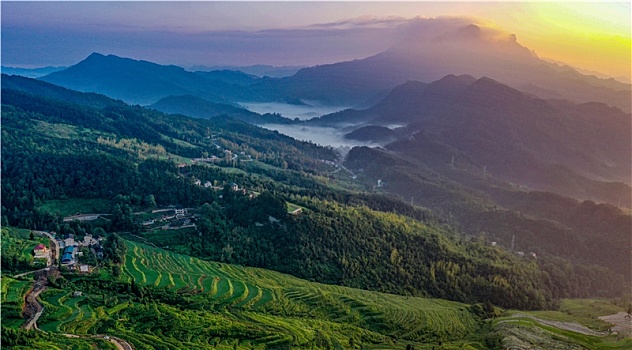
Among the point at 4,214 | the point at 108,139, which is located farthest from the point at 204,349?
the point at 108,139

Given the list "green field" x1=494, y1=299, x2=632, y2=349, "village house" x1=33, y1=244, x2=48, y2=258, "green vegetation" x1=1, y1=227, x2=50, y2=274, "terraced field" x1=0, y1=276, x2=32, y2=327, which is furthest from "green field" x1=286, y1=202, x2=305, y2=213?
"terraced field" x1=0, y1=276, x2=32, y2=327

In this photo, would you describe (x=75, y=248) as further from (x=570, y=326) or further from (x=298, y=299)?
(x=570, y=326)

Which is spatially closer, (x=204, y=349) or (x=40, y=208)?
(x=204, y=349)

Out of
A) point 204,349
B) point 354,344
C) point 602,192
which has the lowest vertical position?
point 602,192

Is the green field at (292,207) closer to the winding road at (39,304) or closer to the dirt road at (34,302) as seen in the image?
the winding road at (39,304)

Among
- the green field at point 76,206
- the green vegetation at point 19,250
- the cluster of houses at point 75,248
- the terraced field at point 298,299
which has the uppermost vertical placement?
the green vegetation at point 19,250

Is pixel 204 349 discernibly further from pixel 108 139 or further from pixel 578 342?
pixel 108 139

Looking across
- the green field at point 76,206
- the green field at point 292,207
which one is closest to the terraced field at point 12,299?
the green field at point 76,206

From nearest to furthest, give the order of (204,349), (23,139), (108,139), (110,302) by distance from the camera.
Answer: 1. (204,349)
2. (110,302)
3. (23,139)
4. (108,139)

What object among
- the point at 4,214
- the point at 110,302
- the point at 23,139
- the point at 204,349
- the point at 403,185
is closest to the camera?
the point at 204,349
